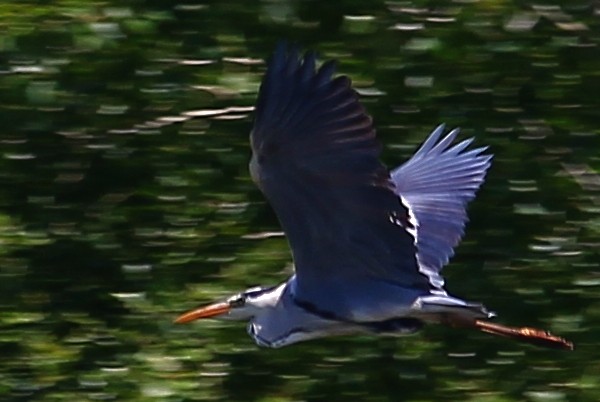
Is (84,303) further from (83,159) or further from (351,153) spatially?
(351,153)

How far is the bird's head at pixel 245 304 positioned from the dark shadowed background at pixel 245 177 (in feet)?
0.12

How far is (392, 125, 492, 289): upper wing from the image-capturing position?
5004 mm

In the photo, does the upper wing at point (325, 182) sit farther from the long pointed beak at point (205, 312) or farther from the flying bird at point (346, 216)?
the long pointed beak at point (205, 312)

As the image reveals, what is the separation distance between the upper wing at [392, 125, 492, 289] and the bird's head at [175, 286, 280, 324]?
392 millimetres

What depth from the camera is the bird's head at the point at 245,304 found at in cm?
491

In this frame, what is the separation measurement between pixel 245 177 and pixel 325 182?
481 millimetres

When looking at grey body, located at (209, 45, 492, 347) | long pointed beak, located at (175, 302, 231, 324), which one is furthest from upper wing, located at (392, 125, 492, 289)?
long pointed beak, located at (175, 302, 231, 324)

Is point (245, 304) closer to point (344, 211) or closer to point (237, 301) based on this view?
point (237, 301)

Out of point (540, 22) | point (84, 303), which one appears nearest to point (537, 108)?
point (540, 22)

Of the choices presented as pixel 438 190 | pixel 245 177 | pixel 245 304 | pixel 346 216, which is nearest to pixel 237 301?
pixel 245 304

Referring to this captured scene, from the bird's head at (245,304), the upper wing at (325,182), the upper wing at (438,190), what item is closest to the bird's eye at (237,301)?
the bird's head at (245,304)

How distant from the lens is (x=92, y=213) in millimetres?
5047

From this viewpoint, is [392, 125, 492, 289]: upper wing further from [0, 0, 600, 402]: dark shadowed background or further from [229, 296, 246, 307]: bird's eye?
[229, 296, 246, 307]: bird's eye

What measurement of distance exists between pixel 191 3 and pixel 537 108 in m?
0.93
